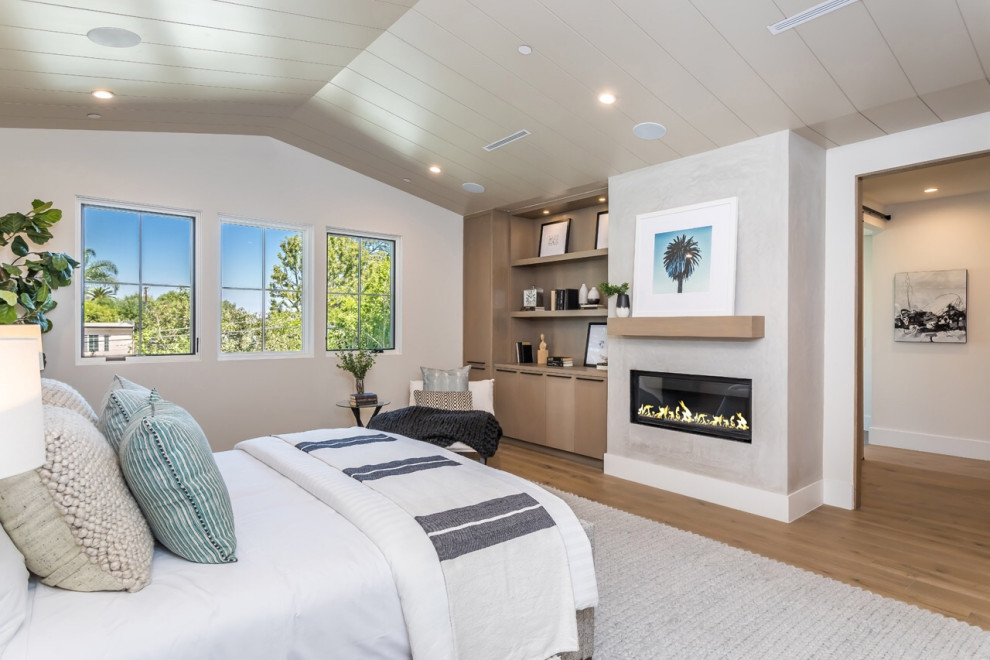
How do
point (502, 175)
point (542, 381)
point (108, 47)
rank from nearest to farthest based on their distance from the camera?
1. point (108, 47)
2. point (502, 175)
3. point (542, 381)

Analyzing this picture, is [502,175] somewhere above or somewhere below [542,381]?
above

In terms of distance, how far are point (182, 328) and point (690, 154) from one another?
401 centimetres

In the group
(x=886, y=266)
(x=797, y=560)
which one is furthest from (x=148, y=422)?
(x=886, y=266)

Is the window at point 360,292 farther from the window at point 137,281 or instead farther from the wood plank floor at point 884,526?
the wood plank floor at point 884,526

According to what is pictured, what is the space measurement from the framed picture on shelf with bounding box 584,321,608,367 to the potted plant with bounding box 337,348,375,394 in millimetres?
1995

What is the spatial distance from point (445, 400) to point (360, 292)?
54.3 inches

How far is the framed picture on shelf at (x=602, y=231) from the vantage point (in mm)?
5255

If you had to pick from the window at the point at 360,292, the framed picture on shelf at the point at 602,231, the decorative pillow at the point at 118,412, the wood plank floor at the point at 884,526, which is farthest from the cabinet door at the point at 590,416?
the decorative pillow at the point at 118,412

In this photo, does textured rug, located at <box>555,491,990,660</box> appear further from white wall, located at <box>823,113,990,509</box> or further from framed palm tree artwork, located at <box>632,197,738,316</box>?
framed palm tree artwork, located at <box>632,197,738,316</box>

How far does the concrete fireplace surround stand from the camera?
3.61 m

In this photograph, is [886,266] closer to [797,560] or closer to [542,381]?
[542,381]

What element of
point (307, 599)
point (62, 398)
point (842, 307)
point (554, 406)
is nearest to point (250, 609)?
point (307, 599)

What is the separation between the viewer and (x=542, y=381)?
5.34 meters

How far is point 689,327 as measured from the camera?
3893mm
